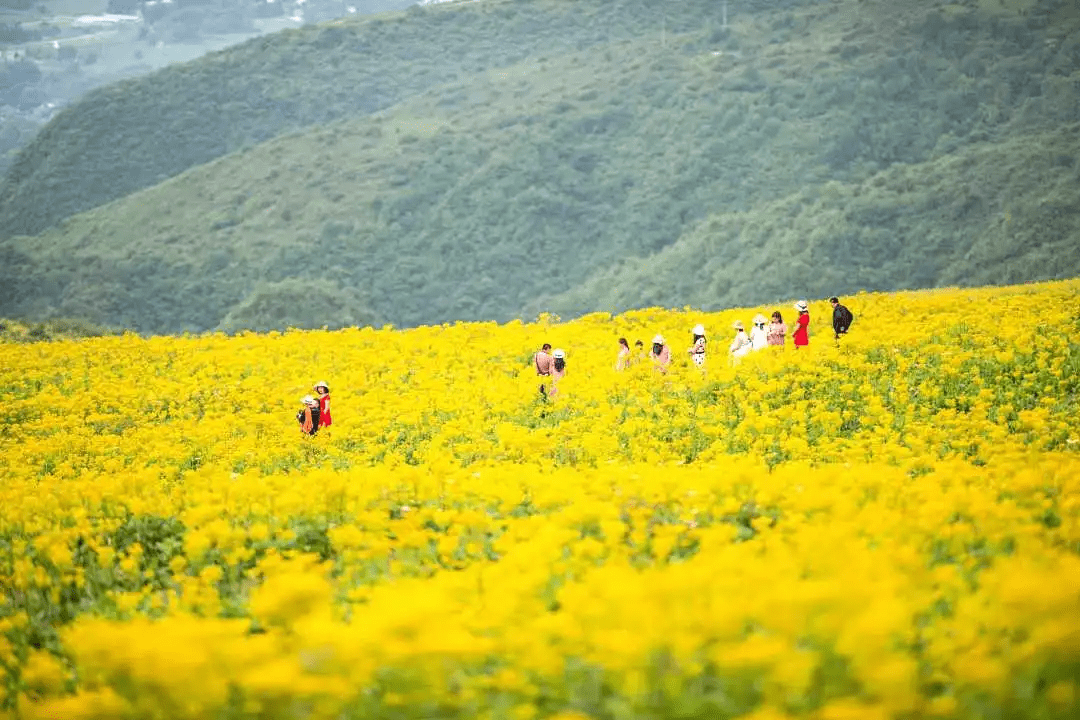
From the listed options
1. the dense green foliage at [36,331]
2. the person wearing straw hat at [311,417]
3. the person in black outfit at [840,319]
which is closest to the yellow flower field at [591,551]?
the person wearing straw hat at [311,417]

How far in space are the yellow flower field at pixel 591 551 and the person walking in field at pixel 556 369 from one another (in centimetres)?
35

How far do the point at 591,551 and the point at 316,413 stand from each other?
10.0m

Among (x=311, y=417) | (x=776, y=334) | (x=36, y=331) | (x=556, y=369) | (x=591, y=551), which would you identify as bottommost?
(x=591, y=551)

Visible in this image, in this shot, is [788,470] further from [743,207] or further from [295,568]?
[743,207]

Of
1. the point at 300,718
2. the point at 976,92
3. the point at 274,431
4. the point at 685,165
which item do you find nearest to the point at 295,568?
the point at 300,718

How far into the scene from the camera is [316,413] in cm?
1706

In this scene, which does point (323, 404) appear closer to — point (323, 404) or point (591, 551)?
point (323, 404)

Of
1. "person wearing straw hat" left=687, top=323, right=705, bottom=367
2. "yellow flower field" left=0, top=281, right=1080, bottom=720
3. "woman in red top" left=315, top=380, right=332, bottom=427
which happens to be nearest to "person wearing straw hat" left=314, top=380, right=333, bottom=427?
"woman in red top" left=315, top=380, right=332, bottom=427

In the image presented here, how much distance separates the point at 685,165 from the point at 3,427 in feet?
343

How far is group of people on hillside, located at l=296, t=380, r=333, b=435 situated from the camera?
16938mm

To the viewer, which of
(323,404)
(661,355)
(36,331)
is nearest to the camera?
(323,404)

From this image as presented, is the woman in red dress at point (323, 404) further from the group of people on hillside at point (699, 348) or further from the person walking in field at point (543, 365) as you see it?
the person walking in field at point (543, 365)

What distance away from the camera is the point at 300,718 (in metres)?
5.35

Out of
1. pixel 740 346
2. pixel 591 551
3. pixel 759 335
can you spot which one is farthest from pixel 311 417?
pixel 591 551
